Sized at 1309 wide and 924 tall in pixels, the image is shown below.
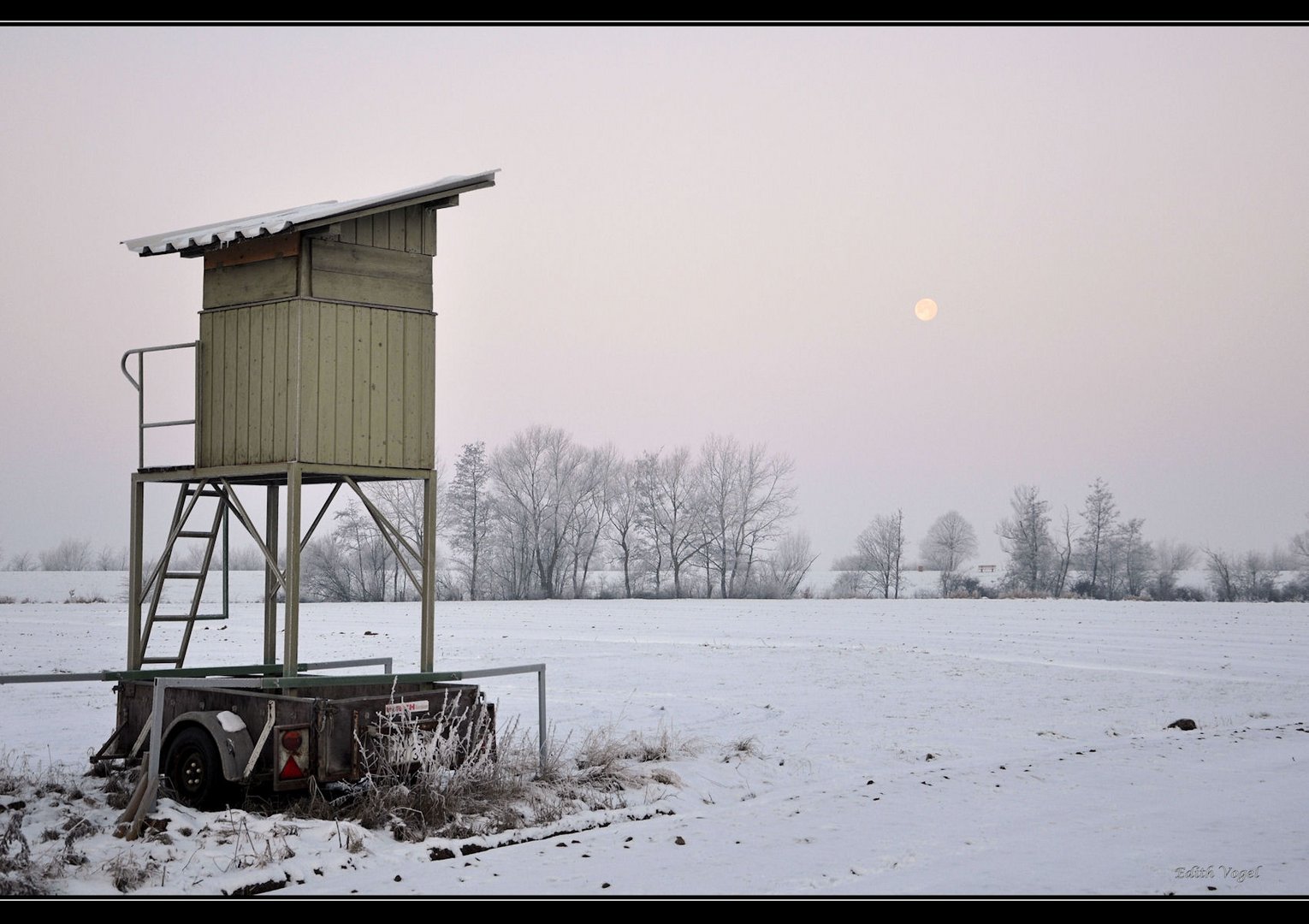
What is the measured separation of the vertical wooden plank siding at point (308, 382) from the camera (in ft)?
37.8

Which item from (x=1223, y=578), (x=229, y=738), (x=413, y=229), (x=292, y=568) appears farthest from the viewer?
(x=1223, y=578)

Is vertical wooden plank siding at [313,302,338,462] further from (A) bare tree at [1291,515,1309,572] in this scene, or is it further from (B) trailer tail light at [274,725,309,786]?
(A) bare tree at [1291,515,1309,572]

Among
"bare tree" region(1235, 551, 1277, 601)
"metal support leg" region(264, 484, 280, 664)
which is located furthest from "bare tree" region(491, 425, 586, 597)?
"metal support leg" region(264, 484, 280, 664)

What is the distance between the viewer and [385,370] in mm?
12148

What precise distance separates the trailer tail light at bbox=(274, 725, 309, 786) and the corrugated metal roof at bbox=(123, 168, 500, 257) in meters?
4.51

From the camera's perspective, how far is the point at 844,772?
43.3ft

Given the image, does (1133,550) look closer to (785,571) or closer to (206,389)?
(785,571)

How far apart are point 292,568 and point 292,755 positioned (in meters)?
1.82

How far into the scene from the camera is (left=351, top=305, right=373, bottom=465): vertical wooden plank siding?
11.9 meters

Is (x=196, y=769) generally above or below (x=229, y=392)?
below

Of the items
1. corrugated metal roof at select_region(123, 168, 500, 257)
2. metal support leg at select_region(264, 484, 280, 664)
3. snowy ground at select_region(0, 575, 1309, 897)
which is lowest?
snowy ground at select_region(0, 575, 1309, 897)

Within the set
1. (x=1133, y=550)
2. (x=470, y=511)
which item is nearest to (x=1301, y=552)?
(x=1133, y=550)
